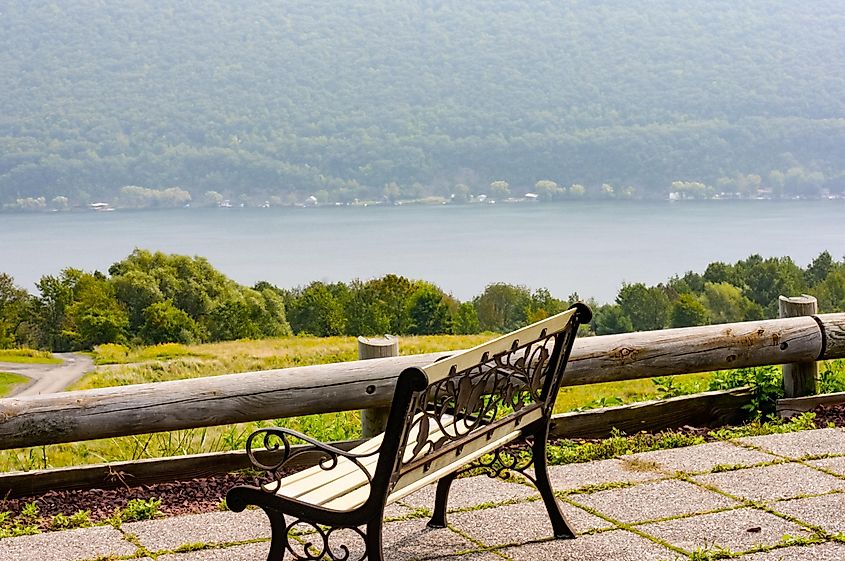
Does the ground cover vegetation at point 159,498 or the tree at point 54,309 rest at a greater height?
the ground cover vegetation at point 159,498

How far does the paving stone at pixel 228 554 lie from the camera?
2.98m

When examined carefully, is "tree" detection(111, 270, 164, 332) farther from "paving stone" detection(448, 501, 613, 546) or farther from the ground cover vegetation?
"paving stone" detection(448, 501, 613, 546)

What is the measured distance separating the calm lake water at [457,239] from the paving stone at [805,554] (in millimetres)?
53532

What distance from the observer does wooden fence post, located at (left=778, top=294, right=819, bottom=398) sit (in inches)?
193

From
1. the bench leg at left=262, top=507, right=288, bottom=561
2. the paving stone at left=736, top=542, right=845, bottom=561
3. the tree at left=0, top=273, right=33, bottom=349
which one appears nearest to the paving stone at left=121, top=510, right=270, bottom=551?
the bench leg at left=262, top=507, right=288, bottom=561

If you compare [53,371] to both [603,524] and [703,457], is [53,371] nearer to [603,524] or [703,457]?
[703,457]

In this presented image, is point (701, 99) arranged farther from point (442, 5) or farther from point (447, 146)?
point (442, 5)

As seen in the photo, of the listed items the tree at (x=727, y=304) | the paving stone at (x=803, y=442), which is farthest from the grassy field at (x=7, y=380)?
the paving stone at (x=803, y=442)

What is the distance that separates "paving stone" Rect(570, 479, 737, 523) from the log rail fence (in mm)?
760

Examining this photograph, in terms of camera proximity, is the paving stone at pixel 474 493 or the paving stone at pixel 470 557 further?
the paving stone at pixel 474 493

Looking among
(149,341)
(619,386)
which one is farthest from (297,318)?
(619,386)

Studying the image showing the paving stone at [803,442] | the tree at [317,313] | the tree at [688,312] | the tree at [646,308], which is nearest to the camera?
the paving stone at [803,442]

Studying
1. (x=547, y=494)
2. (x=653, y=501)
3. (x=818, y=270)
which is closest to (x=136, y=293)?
(x=653, y=501)

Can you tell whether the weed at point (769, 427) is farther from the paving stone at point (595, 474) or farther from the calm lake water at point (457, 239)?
the calm lake water at point (457, 239)
